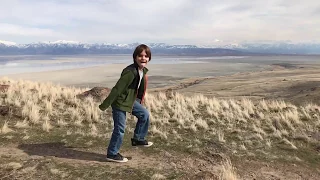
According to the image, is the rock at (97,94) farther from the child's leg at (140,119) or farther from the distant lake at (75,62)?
the distant lake at (75,62)

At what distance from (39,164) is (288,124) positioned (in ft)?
23.6

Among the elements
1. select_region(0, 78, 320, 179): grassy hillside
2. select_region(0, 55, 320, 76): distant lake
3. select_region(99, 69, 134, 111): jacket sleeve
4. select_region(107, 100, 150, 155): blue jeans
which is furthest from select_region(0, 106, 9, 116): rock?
select_region(0, 55, 320, 76): distant lake

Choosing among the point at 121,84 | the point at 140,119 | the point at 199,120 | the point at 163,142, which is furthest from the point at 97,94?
the point at 121,84

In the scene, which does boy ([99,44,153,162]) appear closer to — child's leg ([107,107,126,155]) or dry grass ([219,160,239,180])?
child's leg ([107,107,126,155])

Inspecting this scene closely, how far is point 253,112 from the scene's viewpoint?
40.0ft

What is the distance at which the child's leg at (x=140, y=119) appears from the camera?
656cm

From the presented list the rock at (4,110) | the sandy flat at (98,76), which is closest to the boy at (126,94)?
the rock at (4,110)

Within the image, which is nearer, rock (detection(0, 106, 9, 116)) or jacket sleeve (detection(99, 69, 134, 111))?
jacket sleeve (detection(99, 69, 134, 111))

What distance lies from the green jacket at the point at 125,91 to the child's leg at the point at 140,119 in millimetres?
276

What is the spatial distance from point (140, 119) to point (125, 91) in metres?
0.91

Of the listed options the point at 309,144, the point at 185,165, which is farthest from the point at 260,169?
the point at 309,144

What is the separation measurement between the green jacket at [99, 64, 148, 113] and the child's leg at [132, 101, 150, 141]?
28 cm

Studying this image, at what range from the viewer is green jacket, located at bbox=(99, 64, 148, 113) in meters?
5.98

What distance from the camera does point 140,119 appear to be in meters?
6.82
